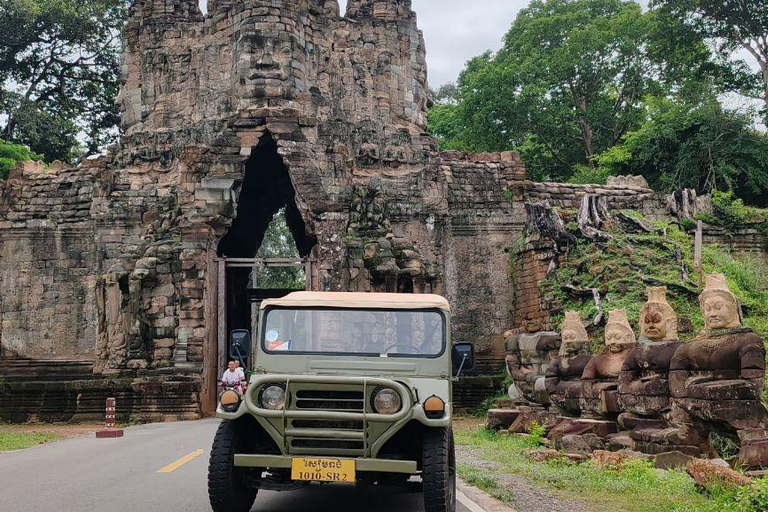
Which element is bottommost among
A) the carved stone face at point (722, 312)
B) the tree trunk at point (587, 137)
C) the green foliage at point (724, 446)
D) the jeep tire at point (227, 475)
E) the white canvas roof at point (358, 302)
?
the green foliage at point (724, 446)

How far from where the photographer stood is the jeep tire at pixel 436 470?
6.34 metres

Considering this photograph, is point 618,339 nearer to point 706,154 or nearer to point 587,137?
point 706,154

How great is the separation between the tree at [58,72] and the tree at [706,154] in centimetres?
2413

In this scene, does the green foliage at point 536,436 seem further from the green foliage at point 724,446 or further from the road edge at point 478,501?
the road edge at point 478,501

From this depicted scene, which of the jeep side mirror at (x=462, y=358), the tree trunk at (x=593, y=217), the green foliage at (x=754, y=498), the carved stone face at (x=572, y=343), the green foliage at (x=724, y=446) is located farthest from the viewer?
the tree trunk at (x=593, y=217)

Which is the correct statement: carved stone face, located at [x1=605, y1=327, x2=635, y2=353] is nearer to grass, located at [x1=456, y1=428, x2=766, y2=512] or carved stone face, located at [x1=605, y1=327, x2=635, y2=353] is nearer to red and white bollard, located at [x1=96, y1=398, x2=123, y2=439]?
grass, located at [x1=456, y1=428, x2=766, y2=512]

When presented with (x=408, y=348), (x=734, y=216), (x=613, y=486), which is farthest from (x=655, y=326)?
(x=734, y=216)

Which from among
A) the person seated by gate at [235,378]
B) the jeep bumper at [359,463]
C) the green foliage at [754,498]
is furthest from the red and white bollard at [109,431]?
the green foliage at [754,498]

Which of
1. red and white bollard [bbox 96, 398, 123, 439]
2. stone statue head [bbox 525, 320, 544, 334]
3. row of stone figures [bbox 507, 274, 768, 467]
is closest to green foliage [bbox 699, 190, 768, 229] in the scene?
stone statue head [bbox 525, 320, 544, 334]

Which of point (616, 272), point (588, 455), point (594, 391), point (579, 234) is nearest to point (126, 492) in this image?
point (588, 455)

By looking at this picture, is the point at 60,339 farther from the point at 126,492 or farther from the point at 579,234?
the point at 126,492

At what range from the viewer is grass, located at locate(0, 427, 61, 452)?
14.1m

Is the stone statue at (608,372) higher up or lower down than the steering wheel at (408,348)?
lower down

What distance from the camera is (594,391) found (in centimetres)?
1172
